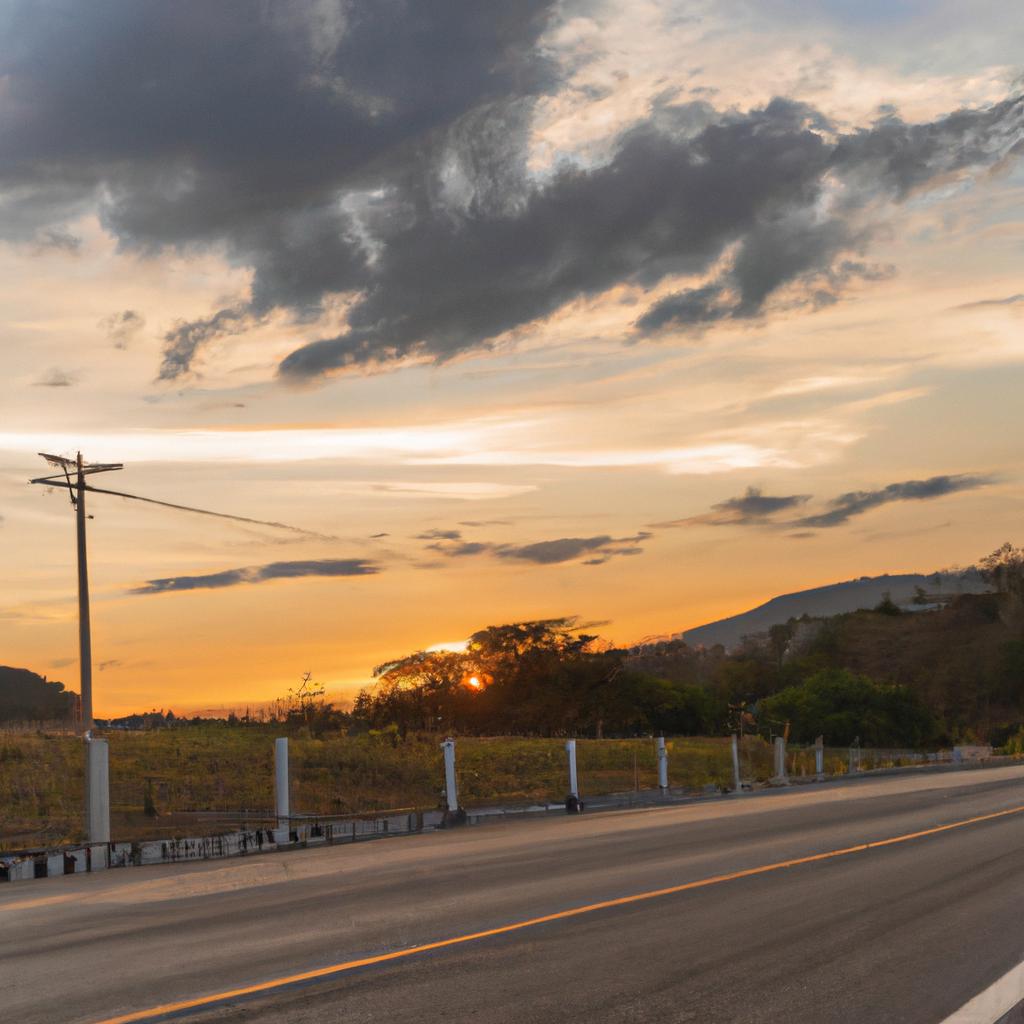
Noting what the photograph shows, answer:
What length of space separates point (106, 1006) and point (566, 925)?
3.79 metres

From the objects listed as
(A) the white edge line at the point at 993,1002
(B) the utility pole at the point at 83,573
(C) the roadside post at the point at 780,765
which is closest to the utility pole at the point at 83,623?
(B) the utility pole at the point at 83,573

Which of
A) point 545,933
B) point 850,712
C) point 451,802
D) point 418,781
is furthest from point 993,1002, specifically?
point 850,712

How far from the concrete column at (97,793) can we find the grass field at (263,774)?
119 cm

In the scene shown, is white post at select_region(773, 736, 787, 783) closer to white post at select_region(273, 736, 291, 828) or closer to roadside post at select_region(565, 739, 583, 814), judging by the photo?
roadside post at select_region(565, 739, 583, 814)

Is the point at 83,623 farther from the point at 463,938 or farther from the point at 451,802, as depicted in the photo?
the point at 463,938

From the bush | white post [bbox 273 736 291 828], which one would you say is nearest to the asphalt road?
white post [bbox 273 736 291 828]

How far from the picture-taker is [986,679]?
114 meters

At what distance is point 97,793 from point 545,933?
396 inches

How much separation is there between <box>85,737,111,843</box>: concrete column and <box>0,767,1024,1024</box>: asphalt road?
970 mm

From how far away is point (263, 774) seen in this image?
32.0m

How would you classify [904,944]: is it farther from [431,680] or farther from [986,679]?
[986,679]

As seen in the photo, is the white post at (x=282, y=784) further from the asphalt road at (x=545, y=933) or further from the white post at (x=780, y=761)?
the white post at (x=780, y=761)

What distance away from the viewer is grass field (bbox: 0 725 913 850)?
23.3m

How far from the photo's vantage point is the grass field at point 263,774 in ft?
76.4
